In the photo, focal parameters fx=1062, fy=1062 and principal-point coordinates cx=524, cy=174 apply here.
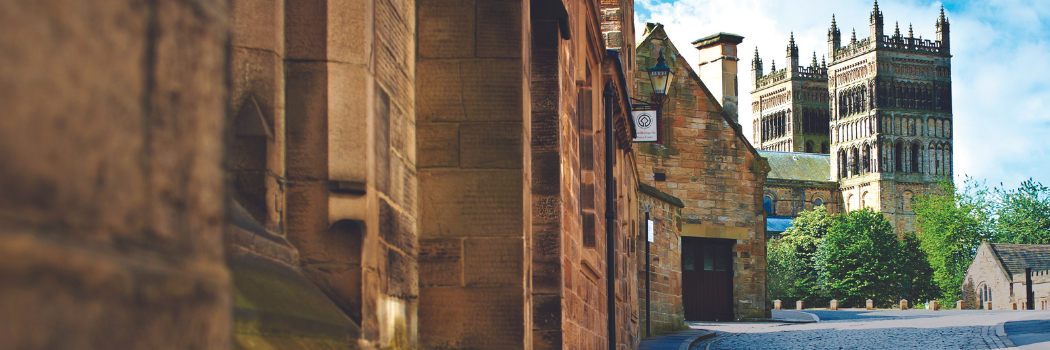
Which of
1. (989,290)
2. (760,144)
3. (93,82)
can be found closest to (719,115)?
(93,82)

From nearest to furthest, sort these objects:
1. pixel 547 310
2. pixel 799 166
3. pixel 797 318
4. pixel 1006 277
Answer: pixel 547 310 → pixel 797 318 → pixel 1006 277 → pixel 799 166

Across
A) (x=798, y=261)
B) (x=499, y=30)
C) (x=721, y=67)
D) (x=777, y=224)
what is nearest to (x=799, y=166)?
(x=777, y=224)

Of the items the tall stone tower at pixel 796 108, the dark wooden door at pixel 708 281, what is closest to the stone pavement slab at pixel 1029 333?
the dark wooden door at pixel 708 281

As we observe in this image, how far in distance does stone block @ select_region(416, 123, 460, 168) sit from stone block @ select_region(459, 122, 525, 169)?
31 millimetres

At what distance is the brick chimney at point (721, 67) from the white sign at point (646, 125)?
555 inches

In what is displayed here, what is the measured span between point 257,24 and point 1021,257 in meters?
81.8

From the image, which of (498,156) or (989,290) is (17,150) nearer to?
(498,156)

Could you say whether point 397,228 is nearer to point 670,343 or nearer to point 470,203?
point 470,203

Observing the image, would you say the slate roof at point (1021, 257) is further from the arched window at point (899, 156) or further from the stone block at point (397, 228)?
the stone block at point (397, 228)

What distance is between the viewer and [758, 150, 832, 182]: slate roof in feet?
368

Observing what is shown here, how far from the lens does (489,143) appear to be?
457cm

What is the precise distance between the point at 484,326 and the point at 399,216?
71cm

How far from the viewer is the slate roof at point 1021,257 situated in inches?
2936

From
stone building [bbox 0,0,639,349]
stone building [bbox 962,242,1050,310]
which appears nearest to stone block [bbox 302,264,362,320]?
stone building [bbox 0,0,639,349]
